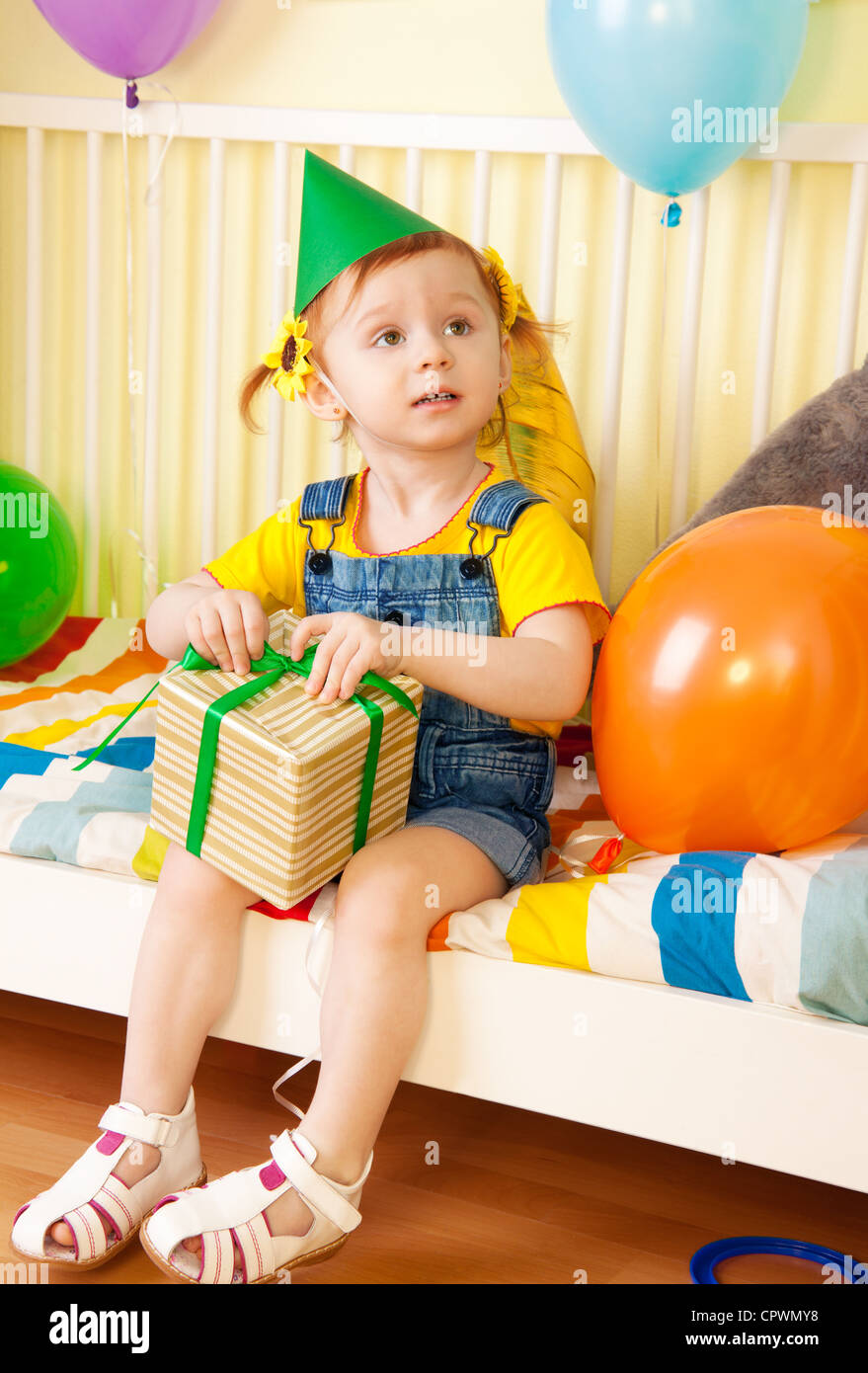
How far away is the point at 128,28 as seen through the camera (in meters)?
1.52

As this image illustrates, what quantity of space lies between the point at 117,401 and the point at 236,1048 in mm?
1036

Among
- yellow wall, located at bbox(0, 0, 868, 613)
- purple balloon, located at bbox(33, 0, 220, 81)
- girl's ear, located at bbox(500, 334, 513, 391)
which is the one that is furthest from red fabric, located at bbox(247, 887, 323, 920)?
purple balloon, located at bbox(33, 0, 220, 81)

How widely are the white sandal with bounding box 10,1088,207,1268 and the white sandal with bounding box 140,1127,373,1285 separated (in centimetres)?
4

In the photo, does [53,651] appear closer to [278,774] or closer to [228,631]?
[228,631]

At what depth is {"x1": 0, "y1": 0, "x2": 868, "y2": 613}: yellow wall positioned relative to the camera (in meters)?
1.50

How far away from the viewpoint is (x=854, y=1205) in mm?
1048

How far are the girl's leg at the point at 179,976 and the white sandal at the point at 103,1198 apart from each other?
12 millimetres

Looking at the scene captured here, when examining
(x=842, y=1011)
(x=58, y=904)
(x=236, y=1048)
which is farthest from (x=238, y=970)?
(x=842, y=1011)

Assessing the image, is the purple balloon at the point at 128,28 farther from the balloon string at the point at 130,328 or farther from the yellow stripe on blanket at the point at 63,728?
the yellow stripe on blanket at the point at 63,728

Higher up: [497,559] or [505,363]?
[505,363]

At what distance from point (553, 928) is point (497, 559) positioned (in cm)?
33

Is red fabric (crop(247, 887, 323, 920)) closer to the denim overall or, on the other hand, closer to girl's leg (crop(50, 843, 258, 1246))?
girl's leg (crop(50, 843, 258, 1246))

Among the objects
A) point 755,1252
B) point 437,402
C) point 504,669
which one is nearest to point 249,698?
point 504,669
